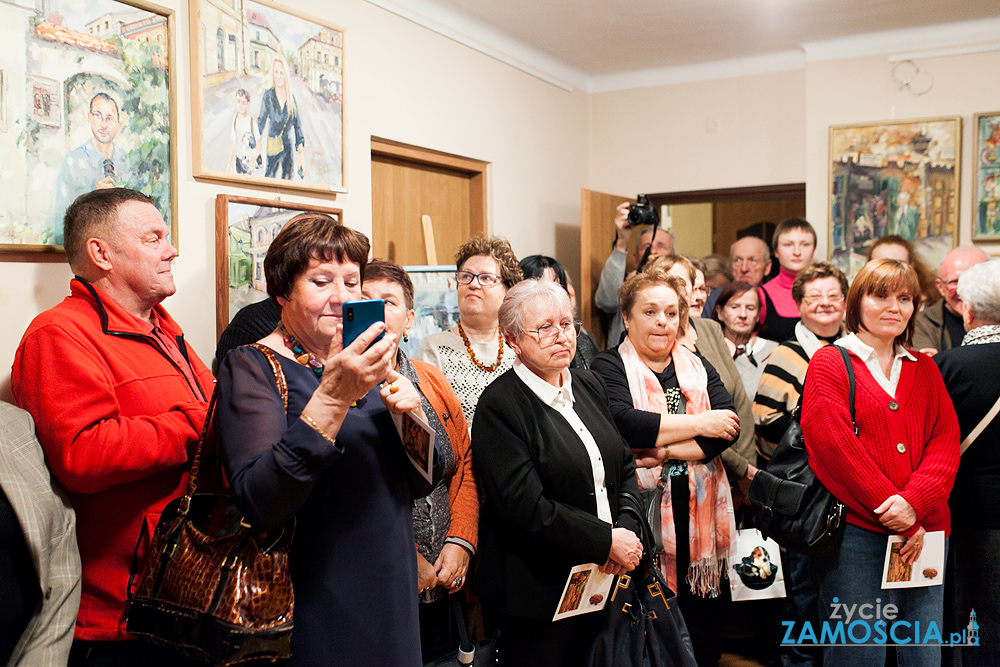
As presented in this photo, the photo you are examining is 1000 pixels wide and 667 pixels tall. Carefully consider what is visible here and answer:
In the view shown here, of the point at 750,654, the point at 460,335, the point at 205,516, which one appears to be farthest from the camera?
the point at 750,654

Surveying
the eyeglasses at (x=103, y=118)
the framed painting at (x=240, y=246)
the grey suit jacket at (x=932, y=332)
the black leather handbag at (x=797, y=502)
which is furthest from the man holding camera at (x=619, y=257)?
the eyeglasses at (x=103, y=118)

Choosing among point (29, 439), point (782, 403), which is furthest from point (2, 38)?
point (782, 403)

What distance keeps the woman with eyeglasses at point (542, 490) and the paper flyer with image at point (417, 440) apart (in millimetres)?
617

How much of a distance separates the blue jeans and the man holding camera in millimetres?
1882

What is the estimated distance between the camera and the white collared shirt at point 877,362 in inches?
93.9

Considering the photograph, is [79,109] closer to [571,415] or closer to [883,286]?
[571,415]

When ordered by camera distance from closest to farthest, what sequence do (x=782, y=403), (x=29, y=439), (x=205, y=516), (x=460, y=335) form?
(x=205, y=516), (x=29, y=439), (x=460, y=335), (x=782, y=403)

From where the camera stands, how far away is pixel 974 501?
247 cm

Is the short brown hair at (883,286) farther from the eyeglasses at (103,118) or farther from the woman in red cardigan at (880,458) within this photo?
the eyeglasses at (103,118)

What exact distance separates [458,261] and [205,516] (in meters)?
1.56

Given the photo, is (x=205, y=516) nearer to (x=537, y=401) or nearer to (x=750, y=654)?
(x=537, y=401)

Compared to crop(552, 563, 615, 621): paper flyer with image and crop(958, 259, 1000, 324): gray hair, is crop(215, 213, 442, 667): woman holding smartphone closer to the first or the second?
crop(552, 563, 615, 621): paper flyer with image

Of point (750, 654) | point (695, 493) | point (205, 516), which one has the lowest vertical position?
point (750, 654)

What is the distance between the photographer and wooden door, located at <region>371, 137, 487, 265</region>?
3924 millimetres
